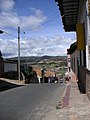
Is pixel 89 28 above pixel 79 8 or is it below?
below

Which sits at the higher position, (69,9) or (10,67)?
(69,9)

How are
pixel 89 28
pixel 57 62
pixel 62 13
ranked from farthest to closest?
pixel 57 62 < pixel 62 13 < pixel 89 28

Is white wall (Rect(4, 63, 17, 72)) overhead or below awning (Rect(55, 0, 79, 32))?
below

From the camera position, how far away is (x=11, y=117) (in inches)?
425

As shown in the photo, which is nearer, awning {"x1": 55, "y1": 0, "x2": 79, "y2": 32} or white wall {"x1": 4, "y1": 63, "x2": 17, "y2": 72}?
awning {"x1": 55, "y1": 0, "x2": 79, "y2": 32}

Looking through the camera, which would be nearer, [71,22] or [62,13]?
[62,13]

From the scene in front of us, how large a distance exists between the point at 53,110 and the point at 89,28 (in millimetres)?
3462

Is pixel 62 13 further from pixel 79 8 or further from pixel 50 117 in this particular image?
pixel 50 117

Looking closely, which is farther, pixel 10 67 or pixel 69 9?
A: pixel 10 67

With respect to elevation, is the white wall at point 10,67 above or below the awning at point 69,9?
below

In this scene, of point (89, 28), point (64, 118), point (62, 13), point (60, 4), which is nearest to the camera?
point (64, 118)

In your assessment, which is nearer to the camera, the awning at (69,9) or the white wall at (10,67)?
the awning at (69,9)

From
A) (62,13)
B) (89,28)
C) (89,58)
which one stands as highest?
(62,13)

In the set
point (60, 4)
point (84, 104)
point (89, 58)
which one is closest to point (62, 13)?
point (60, 4)
